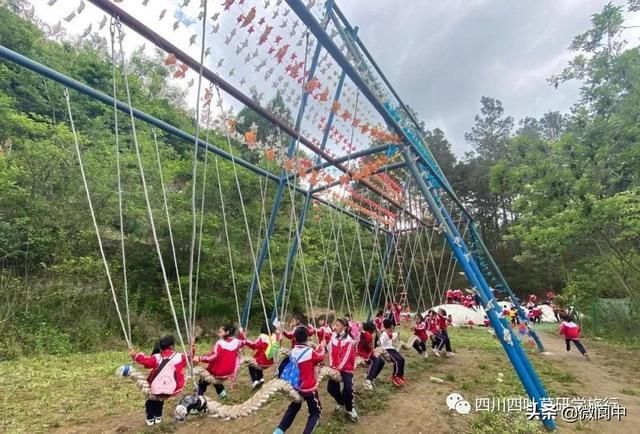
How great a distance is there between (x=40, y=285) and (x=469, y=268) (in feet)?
35.0

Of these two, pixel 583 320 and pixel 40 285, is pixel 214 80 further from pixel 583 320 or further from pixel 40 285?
pixel 583 320

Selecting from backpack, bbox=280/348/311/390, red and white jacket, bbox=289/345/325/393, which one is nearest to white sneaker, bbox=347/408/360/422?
red and white jacket, bbox=289/345/325/393

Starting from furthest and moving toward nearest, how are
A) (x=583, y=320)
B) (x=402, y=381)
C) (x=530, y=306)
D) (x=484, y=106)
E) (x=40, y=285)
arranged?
(x=484, y=106)
(x=530, y=306)
(x=583, y=320)
(x=40, y=285)
(x=402, y=381)

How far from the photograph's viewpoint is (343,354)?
190 inches

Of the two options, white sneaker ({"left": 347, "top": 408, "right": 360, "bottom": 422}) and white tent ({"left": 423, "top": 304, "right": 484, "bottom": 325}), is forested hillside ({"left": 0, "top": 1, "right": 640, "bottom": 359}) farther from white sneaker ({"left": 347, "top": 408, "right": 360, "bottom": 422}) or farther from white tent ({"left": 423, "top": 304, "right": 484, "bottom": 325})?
white tent ({"left": 423, "top": 304, "right": 484, "bottom": 325})

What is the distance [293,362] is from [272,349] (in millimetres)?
1862

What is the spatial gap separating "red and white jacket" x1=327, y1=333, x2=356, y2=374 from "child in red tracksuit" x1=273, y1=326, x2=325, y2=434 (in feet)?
2.97

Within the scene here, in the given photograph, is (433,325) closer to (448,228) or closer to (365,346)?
(365,346)

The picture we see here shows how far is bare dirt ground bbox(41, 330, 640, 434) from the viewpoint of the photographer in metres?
4.34

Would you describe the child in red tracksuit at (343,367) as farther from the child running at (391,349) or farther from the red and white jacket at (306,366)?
the child running at (391,349)

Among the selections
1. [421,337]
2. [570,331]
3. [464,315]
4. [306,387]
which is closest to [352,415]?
[306,387]

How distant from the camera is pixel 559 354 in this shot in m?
10.3

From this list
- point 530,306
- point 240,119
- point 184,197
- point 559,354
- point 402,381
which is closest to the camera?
point 240,119

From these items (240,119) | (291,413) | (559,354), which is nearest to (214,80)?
(240,119)
